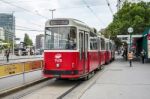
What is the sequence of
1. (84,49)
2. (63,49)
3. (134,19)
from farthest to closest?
(134,19) < (84,49) < (63,49)

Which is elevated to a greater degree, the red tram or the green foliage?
the green foliage

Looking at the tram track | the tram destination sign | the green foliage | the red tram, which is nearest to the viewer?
the tram track

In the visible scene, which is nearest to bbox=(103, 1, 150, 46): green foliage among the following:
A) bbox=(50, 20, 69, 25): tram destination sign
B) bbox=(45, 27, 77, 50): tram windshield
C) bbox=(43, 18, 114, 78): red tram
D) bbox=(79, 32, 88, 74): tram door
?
bbox=(79, 32, 88, 74): tram door

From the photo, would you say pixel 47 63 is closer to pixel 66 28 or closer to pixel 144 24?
pixel 66 28

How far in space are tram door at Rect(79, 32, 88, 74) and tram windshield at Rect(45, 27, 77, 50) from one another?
0.76 m

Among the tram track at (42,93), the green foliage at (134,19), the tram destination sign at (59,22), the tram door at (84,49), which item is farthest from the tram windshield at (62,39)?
the green foliage at (134,19)

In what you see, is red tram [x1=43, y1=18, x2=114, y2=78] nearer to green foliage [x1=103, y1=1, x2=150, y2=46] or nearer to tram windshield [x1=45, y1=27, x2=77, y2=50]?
tram windshield [x1=45, y1=27, x2=77, y2=50]

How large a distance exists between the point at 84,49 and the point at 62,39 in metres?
1.94

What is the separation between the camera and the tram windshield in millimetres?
17312

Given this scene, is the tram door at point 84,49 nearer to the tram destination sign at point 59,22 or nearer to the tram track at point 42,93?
the tram destination sign at point 59,22

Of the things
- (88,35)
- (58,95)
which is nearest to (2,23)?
(88,35)

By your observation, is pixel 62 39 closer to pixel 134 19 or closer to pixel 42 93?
pixel 42 93

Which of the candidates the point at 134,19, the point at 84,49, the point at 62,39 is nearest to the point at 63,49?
the point at 62,39

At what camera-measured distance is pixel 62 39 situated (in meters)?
17.3
